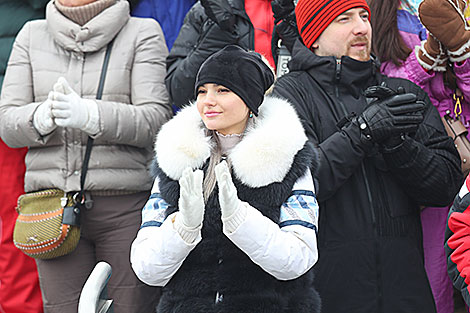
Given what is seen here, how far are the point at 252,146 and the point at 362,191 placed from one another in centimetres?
67

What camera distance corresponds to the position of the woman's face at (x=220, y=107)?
222cm

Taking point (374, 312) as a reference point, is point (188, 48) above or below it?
above

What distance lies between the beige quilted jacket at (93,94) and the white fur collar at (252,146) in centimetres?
84

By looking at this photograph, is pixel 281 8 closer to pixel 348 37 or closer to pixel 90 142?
pixel 348 37

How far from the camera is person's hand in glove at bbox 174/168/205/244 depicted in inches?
77.0

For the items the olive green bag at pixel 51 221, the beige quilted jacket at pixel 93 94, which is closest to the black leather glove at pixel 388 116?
the beige quilted jacket at pixel 93 94

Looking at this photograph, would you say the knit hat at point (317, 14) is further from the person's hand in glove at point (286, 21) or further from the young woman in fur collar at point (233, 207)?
the young woman in fur collar at point (233, 207)

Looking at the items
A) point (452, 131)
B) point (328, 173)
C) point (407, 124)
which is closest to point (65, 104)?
point (328, 173)

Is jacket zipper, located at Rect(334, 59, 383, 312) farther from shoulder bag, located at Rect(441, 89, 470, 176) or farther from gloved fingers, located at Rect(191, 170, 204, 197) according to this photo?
gloved fingers, located at Rect(191, 170, 204, 197)

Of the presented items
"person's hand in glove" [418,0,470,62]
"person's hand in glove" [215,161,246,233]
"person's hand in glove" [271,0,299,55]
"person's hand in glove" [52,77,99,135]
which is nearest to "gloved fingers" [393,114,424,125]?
"person's hand in glove" [418,0,470,62]

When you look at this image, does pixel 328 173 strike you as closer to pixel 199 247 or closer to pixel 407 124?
pixel 407 124

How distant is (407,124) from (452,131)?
59 cm

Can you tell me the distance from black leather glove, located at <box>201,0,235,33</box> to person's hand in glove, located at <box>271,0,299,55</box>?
204 mm

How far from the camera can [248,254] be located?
2.04 meters
